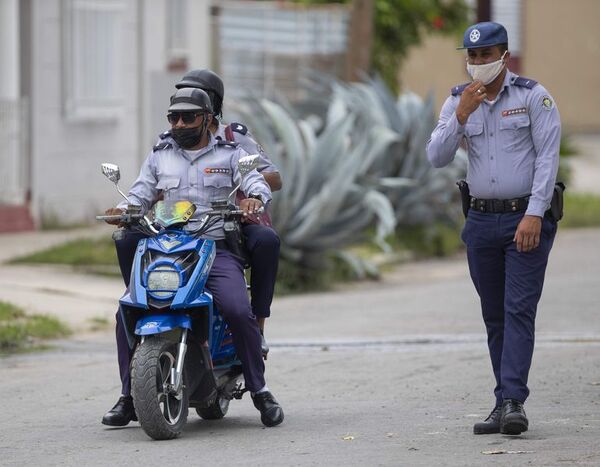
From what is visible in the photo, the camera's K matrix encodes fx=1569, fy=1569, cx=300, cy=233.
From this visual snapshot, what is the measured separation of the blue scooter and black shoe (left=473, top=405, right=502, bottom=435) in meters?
1.27

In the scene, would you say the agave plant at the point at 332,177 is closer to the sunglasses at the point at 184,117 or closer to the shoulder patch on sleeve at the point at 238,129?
the shoulder patch on sleeve at the point at 238,129

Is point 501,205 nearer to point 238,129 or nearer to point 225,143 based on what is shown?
point 225,143

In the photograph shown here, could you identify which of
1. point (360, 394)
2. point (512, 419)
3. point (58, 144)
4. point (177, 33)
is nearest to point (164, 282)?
point (512, 419)

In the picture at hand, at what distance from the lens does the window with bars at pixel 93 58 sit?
1830cm

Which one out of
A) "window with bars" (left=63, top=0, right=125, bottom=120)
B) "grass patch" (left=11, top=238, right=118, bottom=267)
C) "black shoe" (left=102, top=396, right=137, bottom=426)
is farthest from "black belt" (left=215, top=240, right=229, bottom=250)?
"window with bars" (left=63, top=0, right=125, bottom=120)

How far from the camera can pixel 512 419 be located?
7070 millimetres

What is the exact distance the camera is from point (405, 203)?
57.4 feet

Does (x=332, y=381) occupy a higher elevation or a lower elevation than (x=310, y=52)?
lower

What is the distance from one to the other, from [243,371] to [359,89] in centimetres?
1085

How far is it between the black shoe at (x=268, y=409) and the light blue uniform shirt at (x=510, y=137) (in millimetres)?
1445

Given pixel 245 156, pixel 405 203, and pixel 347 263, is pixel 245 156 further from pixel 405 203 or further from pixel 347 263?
pixel 405 203

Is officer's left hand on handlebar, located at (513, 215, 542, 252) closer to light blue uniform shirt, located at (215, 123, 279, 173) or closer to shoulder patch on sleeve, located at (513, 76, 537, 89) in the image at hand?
shoulder patch on sleeve, located at (513, 76, 537, 89)

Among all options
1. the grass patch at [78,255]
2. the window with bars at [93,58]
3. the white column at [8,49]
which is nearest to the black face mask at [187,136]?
the grass patch at [78,255]

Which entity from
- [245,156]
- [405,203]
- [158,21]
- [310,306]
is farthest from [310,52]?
[245,156]
